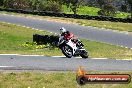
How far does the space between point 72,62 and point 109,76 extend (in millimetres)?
6499

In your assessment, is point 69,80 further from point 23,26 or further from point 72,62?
point 23,26

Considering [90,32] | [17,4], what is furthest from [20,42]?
[17,4]

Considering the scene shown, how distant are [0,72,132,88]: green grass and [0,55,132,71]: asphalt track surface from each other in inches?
51.6

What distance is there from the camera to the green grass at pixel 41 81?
446 inches

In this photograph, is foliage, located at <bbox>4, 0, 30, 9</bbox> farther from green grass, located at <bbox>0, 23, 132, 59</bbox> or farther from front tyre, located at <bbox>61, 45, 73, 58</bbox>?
front tyre, located at <bbox>61, 45, 73, 58</bbox>

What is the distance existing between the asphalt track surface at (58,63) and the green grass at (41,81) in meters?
1.31

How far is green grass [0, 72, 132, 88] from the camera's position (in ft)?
37.2

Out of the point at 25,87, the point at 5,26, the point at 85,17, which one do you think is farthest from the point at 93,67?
the point at 85,17

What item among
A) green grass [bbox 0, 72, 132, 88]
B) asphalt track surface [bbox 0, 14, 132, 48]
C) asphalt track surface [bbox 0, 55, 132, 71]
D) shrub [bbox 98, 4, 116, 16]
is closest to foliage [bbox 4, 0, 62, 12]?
shrub [bbox 98, 4, 116, 16]

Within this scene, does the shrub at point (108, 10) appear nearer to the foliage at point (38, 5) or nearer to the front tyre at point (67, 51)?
the foliage at point (38, 5)

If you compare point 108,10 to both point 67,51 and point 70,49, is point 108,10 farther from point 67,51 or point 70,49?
point 67,51

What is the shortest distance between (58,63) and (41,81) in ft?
11.2

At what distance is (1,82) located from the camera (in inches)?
453

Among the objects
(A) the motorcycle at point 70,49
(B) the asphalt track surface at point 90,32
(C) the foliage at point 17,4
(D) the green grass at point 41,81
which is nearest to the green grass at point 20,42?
(B) the asphalt track surface at point 90,32
